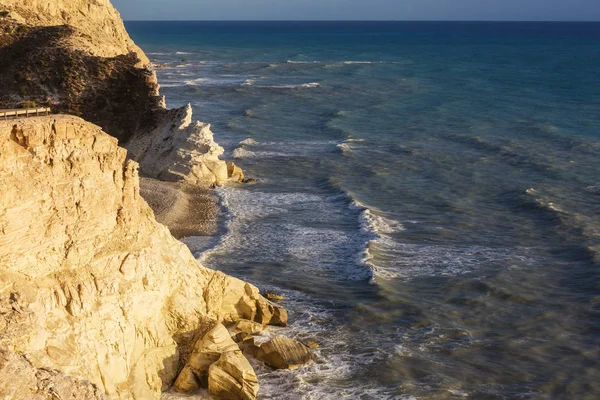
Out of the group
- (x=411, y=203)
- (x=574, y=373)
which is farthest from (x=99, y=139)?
(x=411, y=203)

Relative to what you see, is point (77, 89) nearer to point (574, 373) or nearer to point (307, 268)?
point (307, 268)

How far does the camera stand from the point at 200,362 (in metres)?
17.9

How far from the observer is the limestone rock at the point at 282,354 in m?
19.9

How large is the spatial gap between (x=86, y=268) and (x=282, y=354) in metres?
6.40

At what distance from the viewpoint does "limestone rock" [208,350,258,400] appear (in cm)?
1759

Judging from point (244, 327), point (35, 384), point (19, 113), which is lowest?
point (244, 327)

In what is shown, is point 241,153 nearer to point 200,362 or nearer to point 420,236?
point 420,236

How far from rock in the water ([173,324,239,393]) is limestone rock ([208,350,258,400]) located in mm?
279

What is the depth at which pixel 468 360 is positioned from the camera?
21.4 meters

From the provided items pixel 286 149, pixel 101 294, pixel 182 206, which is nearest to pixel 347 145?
pixel 286 149

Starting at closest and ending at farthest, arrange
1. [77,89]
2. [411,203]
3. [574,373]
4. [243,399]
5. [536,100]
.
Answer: [243,399] → [574,373] → [77,89] → [411,203] → [536,100]

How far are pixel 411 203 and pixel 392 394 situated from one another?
18.5 meters

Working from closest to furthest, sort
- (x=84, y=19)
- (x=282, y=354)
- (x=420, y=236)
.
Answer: (x=282, y=354)
(x=420, y=236)
(x=84, y=19)

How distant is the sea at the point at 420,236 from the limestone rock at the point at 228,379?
1.33 meters
